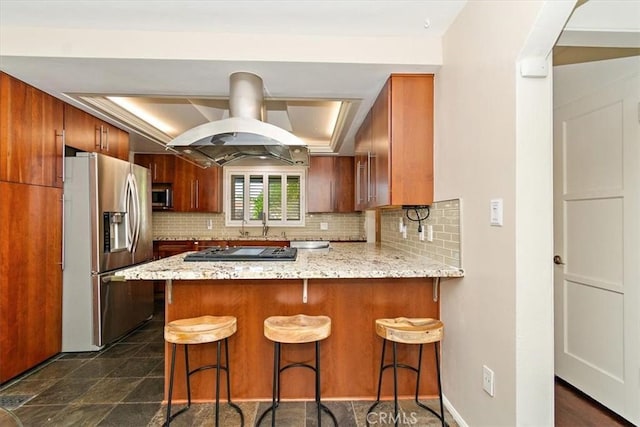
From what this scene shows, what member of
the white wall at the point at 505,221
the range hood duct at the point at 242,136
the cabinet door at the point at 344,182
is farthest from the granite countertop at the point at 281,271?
the cabinet door at the point at 344,182

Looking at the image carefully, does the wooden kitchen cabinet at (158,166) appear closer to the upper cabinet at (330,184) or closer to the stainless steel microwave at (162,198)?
the stainless steel microwave at (162,198)

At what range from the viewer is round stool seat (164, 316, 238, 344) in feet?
5.37

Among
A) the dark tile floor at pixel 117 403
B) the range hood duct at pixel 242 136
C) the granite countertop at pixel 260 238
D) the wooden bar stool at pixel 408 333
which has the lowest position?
the dark tile floor at pixel 117 403

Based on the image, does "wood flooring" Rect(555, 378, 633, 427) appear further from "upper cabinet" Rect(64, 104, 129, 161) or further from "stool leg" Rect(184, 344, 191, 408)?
"upper cabinet" Rect(64, 104, 129, 161)

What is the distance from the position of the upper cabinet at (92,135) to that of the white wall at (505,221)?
3.31 meters

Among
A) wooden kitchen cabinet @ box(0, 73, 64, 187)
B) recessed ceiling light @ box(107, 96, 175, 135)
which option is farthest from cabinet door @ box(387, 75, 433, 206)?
Result: wooden kitchen cabinet @ box(0, 73, 64, 187)

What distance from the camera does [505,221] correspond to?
1.40 m

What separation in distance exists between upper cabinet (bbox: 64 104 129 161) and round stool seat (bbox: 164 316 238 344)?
2.27 metres

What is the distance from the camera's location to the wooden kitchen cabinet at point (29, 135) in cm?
224

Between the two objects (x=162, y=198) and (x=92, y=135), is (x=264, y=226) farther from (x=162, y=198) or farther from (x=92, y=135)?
(x=92, y=135)

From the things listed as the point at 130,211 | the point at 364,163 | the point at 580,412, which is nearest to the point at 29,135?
the point at 130,211

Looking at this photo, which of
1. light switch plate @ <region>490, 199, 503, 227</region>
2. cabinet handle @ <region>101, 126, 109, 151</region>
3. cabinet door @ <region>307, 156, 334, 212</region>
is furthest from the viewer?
cabinet door @ <region>307, 156, 334, 212</region>

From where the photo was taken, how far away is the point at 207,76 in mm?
2215

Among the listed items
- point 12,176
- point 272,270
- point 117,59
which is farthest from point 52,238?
point 272,270
